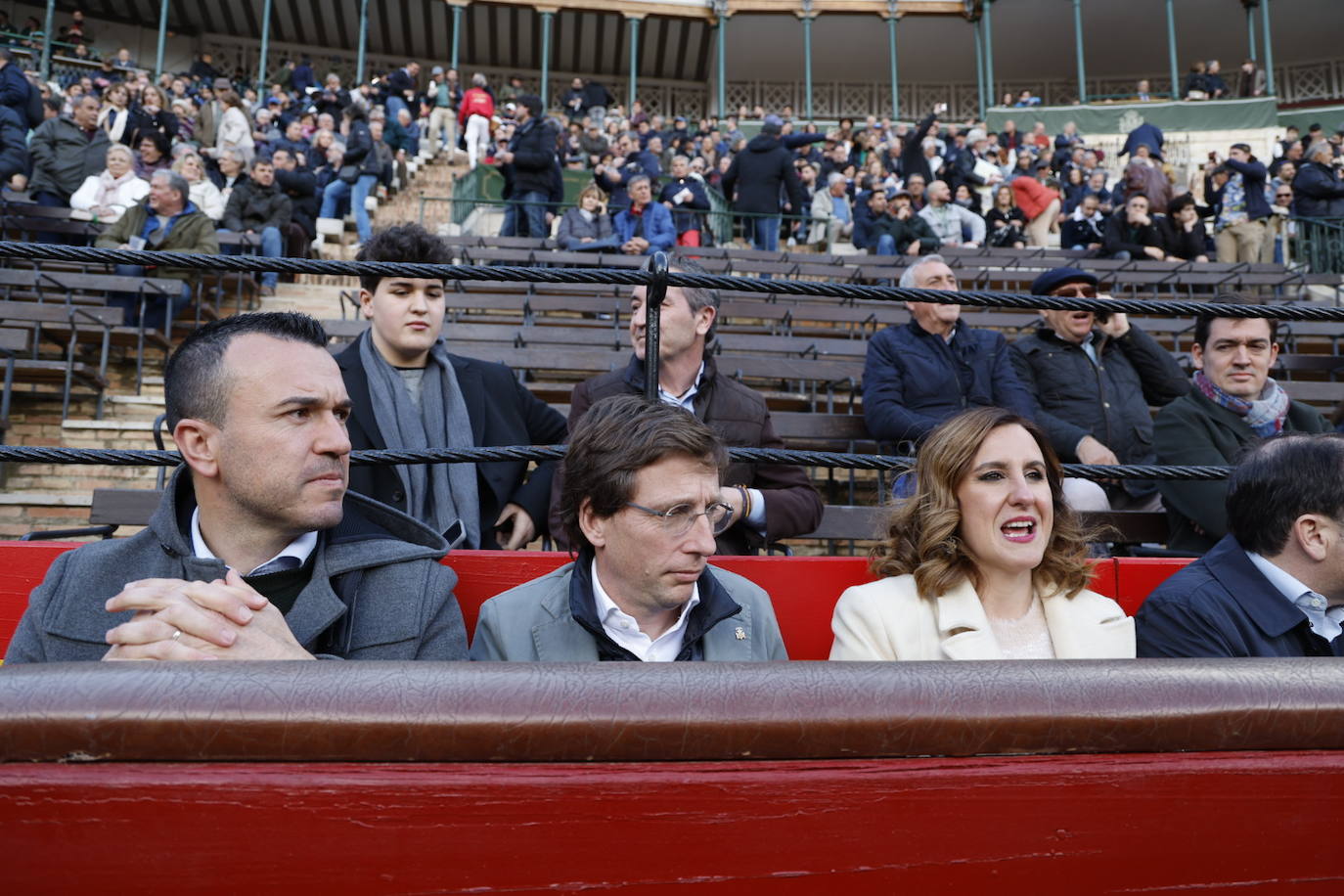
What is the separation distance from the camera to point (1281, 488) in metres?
2.11

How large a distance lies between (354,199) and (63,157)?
280cm

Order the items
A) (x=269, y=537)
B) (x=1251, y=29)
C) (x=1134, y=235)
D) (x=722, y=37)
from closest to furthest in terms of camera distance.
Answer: (x=269, y=537) → (x=1134, y=235) → (x=1251, y=29) → (x=722, y=37)

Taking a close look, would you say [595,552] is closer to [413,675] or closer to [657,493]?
[657,493]

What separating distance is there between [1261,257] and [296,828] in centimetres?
1371

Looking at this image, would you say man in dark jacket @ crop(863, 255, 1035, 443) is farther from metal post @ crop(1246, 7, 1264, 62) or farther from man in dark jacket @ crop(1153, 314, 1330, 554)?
metal post @ crop(1246, 7, 1264, 62)

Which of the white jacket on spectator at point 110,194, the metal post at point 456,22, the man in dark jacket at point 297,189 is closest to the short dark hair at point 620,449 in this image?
the white jacket on spectator at point 110,194

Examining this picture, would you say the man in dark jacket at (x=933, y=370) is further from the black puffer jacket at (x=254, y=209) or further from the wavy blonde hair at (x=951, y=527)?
the black puffer jacket at (x=254, y=209)

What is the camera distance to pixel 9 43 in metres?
22.7

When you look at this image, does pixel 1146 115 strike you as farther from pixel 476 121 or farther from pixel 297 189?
pixel 297 189

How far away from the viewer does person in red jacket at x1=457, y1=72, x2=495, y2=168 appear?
15.9m

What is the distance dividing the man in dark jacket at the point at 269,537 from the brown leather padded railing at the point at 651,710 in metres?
0.91

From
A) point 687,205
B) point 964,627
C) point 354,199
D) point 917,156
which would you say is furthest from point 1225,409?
point 917,156

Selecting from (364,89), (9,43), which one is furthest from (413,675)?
(9,43)

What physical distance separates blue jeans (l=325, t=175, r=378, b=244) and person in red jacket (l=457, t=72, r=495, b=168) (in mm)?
4642
